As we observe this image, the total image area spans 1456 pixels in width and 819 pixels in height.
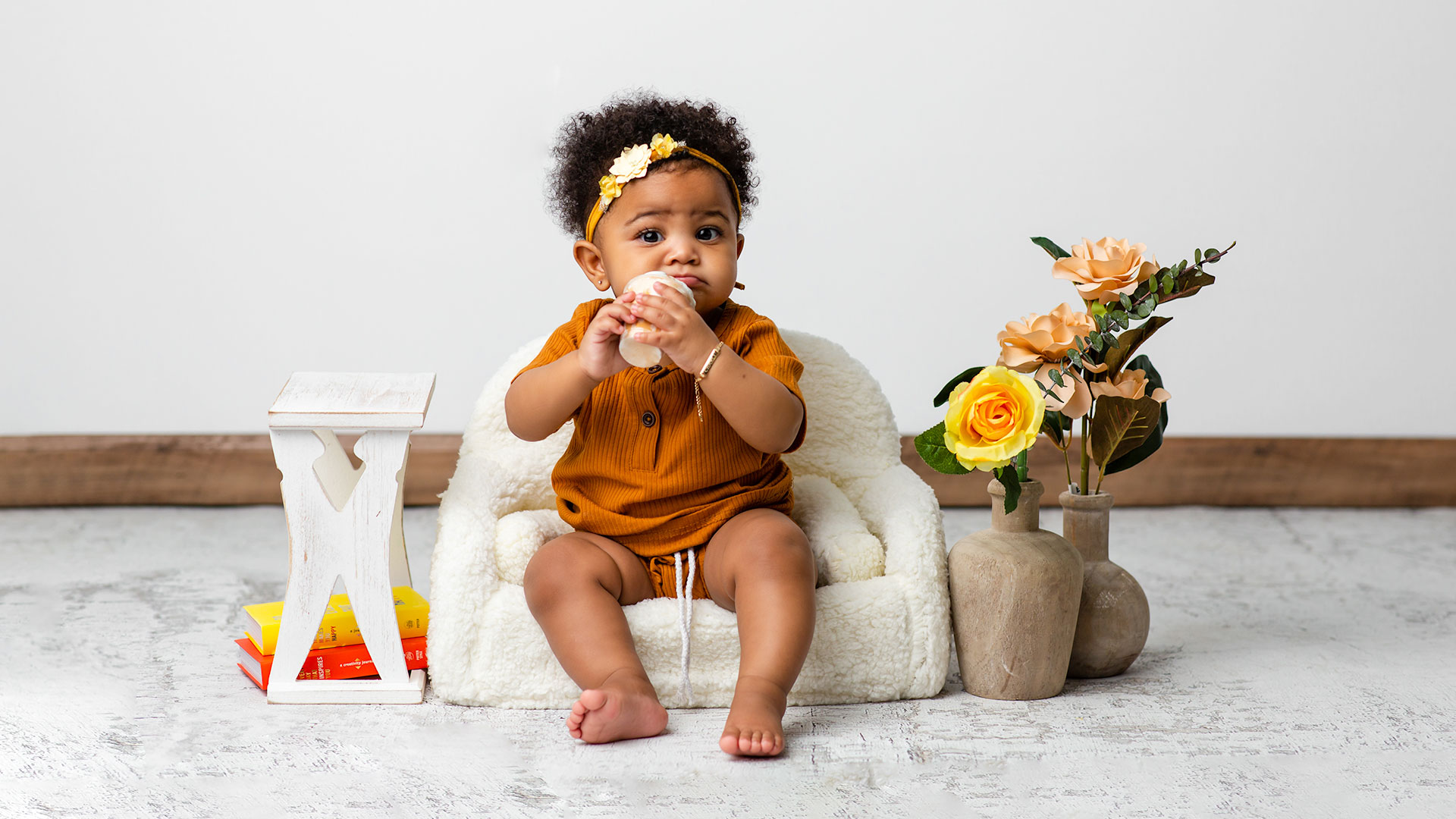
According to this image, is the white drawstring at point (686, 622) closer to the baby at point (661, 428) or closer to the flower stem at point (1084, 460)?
the baby at point (661, 428)

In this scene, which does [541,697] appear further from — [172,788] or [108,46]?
[108,46]

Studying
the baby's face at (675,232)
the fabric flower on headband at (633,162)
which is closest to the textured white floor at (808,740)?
the baby's face at (675,232)

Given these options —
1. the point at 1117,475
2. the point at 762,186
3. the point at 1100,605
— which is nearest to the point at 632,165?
the point at 1100,605

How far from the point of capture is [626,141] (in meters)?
1.48

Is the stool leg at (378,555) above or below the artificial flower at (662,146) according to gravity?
below

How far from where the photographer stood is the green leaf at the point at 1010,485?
4.48ft

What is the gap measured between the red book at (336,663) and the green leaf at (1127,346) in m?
0.83

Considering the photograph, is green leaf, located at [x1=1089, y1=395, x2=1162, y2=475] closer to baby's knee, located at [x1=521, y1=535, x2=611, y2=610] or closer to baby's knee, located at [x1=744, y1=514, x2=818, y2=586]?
baby's knee, located at [x1=744, y1=514, x2=818, y2=586]

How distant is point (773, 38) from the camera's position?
241 centimetres

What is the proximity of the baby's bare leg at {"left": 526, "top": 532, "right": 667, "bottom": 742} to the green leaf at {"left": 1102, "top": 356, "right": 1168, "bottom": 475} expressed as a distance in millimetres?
569

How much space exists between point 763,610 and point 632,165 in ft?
1.71

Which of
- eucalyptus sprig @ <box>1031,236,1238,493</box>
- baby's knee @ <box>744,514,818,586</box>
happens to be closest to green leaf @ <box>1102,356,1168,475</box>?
eucalyptus sprig @ <box>1031,236,1238,493</box>

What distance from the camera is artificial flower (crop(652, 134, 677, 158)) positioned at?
1418 mm

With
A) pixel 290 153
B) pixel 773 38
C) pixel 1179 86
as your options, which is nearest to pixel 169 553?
pixel 290 153
